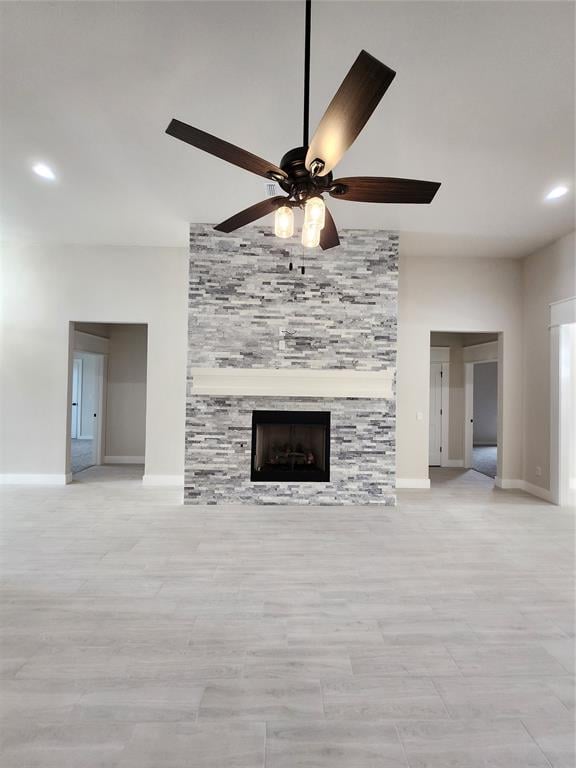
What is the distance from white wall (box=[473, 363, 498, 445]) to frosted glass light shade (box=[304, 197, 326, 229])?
11.3m

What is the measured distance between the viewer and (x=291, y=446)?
5.22m

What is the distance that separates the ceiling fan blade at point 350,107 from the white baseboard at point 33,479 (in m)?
5.41

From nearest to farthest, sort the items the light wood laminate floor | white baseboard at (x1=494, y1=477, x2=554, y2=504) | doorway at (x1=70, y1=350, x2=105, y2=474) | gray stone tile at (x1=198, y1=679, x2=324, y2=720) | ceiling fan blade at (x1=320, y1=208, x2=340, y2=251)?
the light wood laminate floor, gray stone tile at (x1=198, y1=679, x2=324, y2=720), ceiling fan blade at (x1=320, y1=208, x2=340, y2=251), white baseboard at (x1=494, y1=477, x2=554, y2=504), doorway at (x1=70, y1=350, x2=105, y2=474)

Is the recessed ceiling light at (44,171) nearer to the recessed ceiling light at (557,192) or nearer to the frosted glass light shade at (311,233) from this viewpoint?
the frosted glass light shade at (311,233)

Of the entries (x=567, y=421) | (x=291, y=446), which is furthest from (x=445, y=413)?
(x=291, y=446)

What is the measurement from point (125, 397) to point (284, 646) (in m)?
5.89

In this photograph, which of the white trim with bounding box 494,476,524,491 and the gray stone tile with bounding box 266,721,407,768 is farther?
the white trim with bounding box 494,476,524,491

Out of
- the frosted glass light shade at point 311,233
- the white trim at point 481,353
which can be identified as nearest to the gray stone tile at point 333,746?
the frosted glass light shade at point 311,233

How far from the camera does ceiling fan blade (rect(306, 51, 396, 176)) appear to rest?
1.45 metres

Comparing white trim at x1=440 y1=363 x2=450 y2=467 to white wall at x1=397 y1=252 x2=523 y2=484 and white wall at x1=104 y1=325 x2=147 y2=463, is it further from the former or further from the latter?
white wall at x1=104 y1=325 x2=147 y2=463

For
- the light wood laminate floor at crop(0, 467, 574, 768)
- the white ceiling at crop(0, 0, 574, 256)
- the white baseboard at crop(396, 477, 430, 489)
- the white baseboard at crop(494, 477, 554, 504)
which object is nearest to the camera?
the light wood laminate floor at crop(0, 467, 574, 768)

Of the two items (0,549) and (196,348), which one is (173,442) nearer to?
(196,348)

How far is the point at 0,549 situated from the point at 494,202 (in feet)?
17.4

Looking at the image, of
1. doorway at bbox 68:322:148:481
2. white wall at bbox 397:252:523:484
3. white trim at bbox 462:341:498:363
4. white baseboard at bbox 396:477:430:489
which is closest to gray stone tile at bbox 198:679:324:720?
white baseboard at bbox 396:477:430:489
